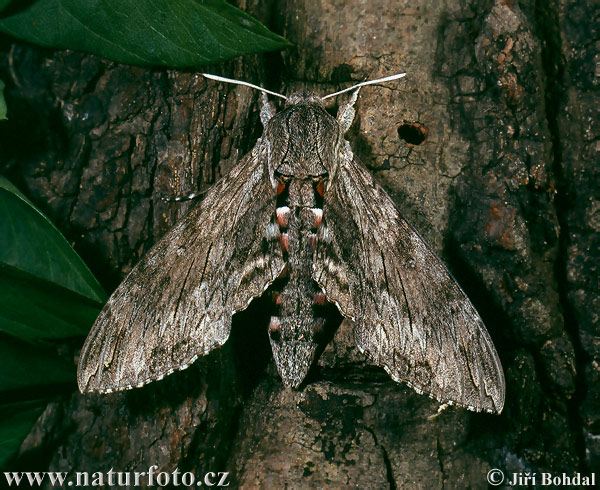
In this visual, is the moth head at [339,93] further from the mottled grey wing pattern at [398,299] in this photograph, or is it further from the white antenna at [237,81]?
the mottled grey wing pattern at [398,299]

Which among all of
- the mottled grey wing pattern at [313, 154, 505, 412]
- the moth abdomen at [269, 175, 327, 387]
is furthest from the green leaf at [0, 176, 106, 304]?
the mottled grey wing pattern at [313, 154, 505, 412]

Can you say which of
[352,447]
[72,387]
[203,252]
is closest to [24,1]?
[203,252]

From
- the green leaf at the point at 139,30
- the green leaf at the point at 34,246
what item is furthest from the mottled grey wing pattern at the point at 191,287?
the green leaf at the point at 139,30

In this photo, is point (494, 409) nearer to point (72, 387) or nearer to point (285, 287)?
point (285, 287)

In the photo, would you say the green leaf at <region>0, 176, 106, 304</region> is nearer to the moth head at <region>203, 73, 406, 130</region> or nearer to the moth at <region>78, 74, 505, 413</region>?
the moth at <region>78, 74, 505, 413</region>

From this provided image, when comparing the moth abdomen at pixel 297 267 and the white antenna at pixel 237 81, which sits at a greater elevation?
the white antenna at pixel 237 81
